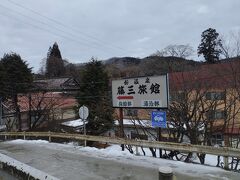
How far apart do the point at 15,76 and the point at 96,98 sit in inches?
540

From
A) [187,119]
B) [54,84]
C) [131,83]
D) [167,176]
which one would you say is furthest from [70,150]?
[54,84]

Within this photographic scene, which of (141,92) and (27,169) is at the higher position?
(141,92)

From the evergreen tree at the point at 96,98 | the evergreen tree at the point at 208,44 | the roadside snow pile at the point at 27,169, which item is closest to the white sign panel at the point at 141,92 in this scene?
the roadside snow pile at the point at 27,169

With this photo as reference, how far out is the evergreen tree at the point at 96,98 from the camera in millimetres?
29888

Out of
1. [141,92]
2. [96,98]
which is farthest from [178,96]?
[96,98]

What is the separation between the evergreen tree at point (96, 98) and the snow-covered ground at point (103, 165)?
49.6ft

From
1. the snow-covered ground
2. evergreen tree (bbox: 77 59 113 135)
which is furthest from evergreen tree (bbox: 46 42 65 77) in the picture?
the snow-covered ground

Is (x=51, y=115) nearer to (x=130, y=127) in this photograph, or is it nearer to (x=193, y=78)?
(x=130, y=127)

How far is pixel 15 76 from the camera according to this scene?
39.7m

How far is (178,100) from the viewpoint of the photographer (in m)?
19.3

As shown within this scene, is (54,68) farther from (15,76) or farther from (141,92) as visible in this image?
(141,92)

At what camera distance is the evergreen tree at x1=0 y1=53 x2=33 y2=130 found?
3841 centimetres

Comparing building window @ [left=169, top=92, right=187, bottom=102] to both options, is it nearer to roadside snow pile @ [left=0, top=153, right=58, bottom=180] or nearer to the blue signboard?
the blue signboard

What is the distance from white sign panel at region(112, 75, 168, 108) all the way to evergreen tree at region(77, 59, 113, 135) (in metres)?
14.8
